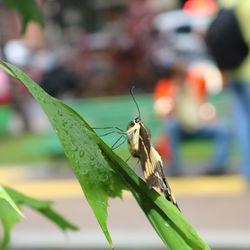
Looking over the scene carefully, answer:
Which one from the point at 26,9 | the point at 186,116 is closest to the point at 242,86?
the point at 186,116

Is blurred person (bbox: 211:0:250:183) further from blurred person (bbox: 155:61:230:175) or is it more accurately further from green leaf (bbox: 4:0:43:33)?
green leaf (bbox: 4:0:43:33)

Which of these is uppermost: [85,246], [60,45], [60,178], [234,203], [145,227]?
[60,45]

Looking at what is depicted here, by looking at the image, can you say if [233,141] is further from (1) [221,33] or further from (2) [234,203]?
(1) [221,33]

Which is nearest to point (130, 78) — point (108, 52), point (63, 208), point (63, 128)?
point (108, 52)

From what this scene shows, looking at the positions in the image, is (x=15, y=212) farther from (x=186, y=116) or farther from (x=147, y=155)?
(x=186, y=116)

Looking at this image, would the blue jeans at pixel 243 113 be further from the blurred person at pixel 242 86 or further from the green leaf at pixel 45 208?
the green leaf at pixel 45 208
